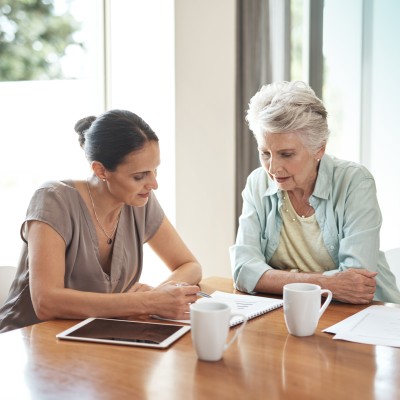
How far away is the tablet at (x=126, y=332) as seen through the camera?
Answer: 4.52ft

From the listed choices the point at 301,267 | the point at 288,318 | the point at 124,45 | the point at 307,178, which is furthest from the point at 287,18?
the point at 288,318

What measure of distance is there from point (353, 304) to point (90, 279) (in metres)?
0.80

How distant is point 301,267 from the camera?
207 cm

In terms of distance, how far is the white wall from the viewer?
11.6ft

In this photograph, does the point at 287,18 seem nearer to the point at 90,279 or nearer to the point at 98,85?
the point at 98,85

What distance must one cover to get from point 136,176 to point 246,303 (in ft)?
1.68

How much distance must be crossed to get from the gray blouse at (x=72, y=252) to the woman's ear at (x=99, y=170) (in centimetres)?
9

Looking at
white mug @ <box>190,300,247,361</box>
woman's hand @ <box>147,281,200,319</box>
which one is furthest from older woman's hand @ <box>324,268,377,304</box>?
white mug @ <box>190,300,247,361</box>

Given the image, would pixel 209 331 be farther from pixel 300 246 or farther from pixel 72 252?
pixel 300 246

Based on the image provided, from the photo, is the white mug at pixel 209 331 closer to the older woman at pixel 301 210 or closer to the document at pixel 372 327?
the document at pixel 372 327

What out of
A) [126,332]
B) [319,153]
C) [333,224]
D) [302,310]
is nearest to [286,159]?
[319,153]

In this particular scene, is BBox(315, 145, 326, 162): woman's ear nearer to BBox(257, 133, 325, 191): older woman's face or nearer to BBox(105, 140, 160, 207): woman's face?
BBox(257, 133, 325, 191): older woman's face

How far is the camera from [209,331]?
1238mm

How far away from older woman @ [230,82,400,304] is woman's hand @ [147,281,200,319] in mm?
366
